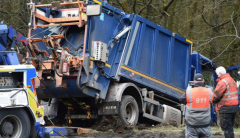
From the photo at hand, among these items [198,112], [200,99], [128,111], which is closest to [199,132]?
[198,112]

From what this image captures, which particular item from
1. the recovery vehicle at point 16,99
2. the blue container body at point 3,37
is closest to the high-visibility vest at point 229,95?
the recovery vehicle at point 16,99

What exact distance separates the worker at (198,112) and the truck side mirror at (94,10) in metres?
3.31

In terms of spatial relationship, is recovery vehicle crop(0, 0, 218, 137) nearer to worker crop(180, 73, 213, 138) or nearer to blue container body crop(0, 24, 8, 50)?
blue container body crop(0, 24, 8, 50)

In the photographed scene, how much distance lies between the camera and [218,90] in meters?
7.95

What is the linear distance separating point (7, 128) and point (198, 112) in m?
3.12

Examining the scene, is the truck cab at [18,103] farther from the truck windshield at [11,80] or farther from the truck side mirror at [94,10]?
the truck side mirror at [94,10]

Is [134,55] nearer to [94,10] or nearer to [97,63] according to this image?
[97,63]

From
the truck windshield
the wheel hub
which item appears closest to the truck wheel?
the truck windshield

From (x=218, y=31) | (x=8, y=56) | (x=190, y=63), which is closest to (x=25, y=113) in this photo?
(x=8, y=56)

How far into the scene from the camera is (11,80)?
25.2 feet

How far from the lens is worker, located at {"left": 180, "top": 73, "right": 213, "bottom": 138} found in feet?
21.6

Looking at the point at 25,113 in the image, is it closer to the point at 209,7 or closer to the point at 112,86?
the point at 112,86

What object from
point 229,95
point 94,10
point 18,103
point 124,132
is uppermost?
point 94,10

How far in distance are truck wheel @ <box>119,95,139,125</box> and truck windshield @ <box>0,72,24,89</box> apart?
3105 mm
